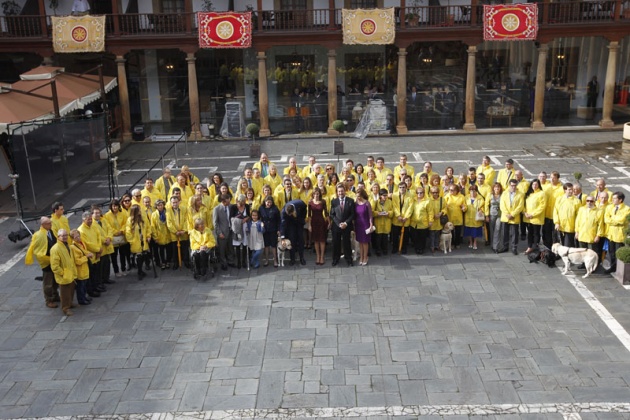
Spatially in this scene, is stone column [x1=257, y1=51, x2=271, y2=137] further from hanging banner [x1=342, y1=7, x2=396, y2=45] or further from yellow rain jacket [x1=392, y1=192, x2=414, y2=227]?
yellow rain jacket [x1=392, y1=192, x2=414, y2=227]

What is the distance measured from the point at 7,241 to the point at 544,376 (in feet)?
39.7

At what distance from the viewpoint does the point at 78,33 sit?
26734 millimetres

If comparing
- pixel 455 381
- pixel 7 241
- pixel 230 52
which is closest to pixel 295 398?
pixel 455 381

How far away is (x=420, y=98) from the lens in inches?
1125

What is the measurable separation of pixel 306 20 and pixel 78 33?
8751mm

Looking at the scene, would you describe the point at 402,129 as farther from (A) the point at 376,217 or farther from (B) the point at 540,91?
(A) the point at 376,217

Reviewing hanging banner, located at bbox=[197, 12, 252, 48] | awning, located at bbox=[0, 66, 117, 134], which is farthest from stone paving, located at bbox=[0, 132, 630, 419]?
hanging banner, located at bbox=[197, 12, 252, 48]

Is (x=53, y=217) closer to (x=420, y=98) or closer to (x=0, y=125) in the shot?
(x=0, y=125)

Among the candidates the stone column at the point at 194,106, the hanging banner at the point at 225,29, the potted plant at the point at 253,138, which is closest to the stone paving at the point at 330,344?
the potted plant at the point at 253,138

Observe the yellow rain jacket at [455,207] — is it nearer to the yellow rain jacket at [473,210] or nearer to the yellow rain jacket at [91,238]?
the yellow rain jacket at [473,210]

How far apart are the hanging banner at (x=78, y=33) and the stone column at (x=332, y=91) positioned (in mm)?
8739

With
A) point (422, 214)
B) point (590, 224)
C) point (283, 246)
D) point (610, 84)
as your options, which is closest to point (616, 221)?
point (590, 224)

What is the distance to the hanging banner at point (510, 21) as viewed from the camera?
26.3m

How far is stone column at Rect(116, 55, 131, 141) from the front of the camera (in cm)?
2714
